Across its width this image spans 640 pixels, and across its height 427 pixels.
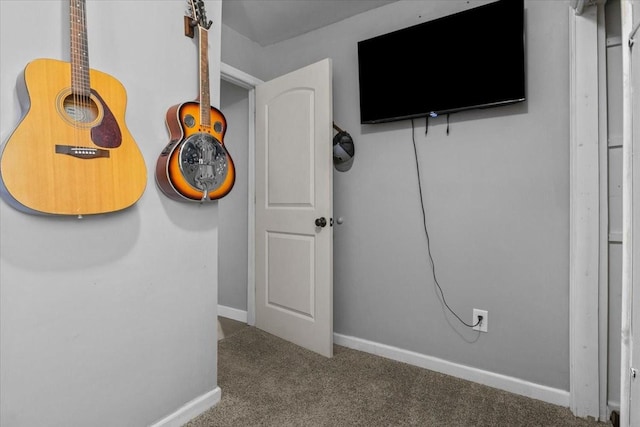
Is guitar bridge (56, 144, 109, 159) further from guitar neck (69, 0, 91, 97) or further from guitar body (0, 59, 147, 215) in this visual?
guitar neck (69, 0, 91, 97)

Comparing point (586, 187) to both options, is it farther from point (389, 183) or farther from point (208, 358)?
point (208, 358)

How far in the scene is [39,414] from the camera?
3.81 feet

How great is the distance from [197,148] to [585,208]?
→ 1.85 metres

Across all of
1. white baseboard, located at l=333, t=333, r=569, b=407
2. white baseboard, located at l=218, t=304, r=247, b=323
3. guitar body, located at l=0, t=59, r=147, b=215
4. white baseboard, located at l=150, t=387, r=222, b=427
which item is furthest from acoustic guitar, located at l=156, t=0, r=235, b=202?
white baseboard, located at l=218, t=304, r=247, b=323

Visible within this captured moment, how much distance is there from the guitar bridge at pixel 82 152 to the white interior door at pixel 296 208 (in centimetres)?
137

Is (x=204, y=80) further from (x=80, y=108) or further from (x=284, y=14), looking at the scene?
(x=284, y=14)

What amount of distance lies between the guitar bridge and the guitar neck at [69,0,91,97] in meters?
0.19

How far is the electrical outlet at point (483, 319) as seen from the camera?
1977mm

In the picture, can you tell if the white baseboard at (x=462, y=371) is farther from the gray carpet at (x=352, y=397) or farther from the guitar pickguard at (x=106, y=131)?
the guitar pickguard at (x=106, y=131)

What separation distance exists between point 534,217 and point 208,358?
1.87 metres

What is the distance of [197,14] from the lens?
5.24 feet

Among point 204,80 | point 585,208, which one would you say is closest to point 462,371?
point 585,208

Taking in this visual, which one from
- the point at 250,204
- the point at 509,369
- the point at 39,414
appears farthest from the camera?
the point at 250,204

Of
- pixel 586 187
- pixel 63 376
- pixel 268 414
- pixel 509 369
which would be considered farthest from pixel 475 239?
pixel 63 376
